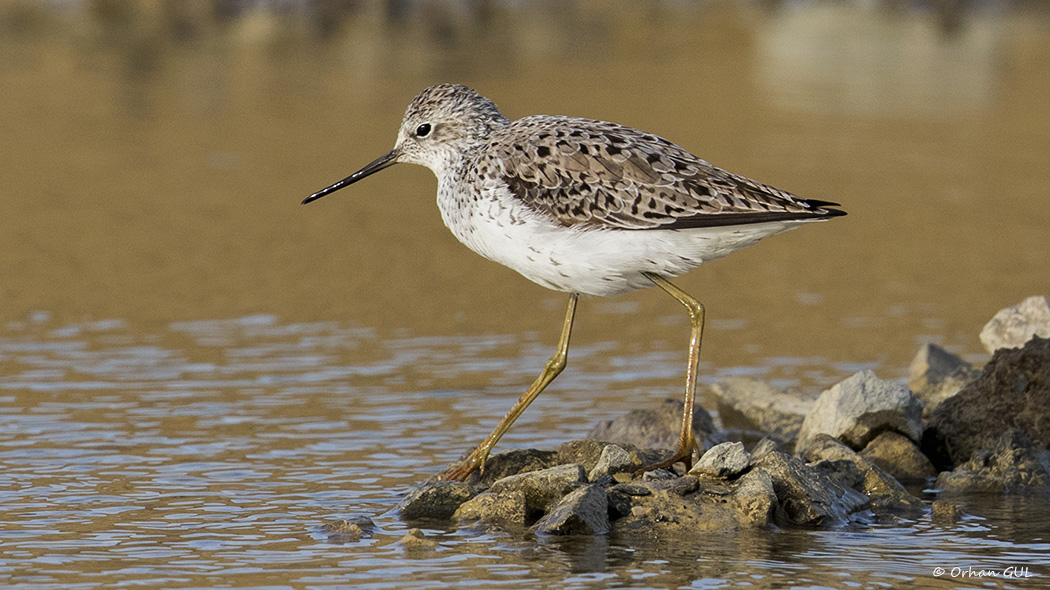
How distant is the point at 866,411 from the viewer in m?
11.2

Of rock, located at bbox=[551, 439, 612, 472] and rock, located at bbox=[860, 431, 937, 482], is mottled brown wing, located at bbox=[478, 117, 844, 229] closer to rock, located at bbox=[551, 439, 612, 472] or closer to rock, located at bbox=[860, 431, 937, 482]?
rock, located at bbox=[551, 439, 612, 472]

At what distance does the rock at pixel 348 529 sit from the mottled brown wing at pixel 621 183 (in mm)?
2144

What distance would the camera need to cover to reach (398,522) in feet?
31.9

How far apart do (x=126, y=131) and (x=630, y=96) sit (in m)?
8.94

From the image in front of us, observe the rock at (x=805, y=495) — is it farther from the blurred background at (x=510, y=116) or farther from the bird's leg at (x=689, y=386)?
the blurred background at (x=510, y=116)

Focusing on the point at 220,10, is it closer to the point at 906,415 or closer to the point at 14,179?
the point at 14,179

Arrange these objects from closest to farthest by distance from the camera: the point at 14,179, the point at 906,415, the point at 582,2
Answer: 1. the point at 906,415
2. the point at 14,179
3. the point at 582,2

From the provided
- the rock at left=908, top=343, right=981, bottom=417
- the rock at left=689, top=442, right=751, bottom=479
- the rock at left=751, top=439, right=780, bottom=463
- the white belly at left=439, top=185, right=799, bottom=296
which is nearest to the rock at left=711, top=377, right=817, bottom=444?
the rock at left=908, top=343, right=981, bottom=417

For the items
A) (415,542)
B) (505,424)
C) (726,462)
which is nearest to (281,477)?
(505,424)

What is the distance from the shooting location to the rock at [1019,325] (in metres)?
12.3

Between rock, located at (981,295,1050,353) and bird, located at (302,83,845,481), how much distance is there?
317cm

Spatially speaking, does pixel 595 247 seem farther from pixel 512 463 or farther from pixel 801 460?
pixel 801 460

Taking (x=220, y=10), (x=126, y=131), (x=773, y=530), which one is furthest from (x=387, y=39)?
(x=773, y=530)

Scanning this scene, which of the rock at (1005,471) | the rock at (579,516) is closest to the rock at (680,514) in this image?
the rock at (579,516)
